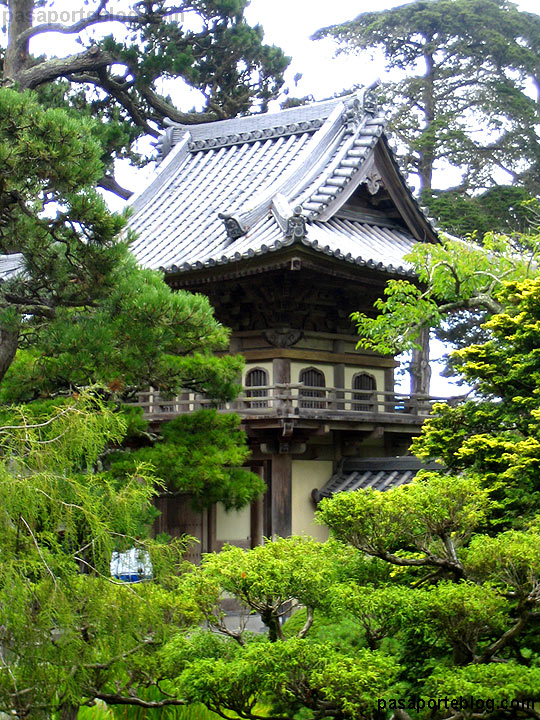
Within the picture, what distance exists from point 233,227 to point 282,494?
4.50m

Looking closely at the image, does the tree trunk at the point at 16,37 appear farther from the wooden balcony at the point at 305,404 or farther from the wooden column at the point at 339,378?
the wooden column at the point at 339,378

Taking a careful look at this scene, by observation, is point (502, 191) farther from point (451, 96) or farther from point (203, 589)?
point (203, 589)

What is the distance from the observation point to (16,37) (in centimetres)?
2252

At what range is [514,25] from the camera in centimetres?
3472

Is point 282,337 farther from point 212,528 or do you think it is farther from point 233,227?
point 212,528

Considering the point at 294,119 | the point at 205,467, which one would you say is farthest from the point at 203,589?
the point at 294,119

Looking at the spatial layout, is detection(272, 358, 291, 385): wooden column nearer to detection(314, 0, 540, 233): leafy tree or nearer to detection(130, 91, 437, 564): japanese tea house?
detection(130, 91, 437, 564): japanese tea house

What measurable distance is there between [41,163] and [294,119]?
484 inches

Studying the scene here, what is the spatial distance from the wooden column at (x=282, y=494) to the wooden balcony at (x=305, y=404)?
93cm

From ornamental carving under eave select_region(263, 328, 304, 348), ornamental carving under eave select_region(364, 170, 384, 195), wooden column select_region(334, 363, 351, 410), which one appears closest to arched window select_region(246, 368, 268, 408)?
ornamental carving under eave select_region(263, 328, 304, 348)

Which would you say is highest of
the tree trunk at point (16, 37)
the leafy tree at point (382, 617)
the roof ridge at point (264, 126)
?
the tree trunk at point (16, 37)

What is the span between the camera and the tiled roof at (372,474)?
16.2 meters

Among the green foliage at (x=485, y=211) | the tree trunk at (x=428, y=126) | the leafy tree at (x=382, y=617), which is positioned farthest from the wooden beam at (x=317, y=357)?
the tree trunk at (x=428, y=126)

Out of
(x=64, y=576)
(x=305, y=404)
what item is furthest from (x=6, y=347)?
(x=305, y=404)
